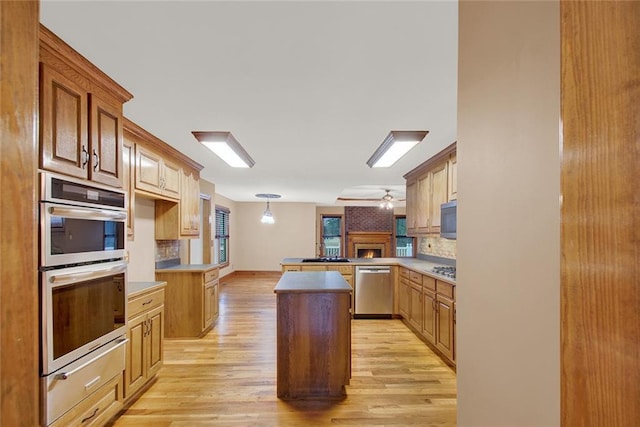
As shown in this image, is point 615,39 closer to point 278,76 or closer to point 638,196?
point 638,196

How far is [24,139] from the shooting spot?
65 cm

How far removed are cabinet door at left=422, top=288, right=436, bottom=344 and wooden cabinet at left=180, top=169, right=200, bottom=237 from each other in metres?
3.13

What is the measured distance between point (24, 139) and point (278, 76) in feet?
4.42

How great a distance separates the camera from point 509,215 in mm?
786

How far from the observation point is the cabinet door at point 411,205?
4.66 metres

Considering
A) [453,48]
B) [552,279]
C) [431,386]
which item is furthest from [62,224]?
[431,386]

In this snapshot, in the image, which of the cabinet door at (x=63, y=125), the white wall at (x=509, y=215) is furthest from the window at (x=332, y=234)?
the white wall at (x=509, y=215)

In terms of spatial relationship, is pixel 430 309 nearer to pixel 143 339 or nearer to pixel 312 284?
pixel 312 284

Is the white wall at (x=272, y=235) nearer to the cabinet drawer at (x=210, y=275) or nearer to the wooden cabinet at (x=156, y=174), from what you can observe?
the cabinet drawer at (x=210, y=275)

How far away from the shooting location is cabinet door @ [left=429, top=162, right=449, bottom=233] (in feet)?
11.9

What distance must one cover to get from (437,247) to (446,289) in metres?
1.64

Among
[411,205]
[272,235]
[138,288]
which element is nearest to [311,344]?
[138,288]

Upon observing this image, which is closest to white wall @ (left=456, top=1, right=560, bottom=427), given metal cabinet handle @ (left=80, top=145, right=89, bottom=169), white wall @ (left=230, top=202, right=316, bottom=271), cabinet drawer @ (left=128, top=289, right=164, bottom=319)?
metal cabinet handle @ (left=80, top=145, right=89, bottom=169)

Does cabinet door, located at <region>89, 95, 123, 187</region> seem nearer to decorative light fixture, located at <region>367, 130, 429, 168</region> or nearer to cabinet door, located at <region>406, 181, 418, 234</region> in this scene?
decorative light fixture, located at <region>367, 130, 429, 168</region>
